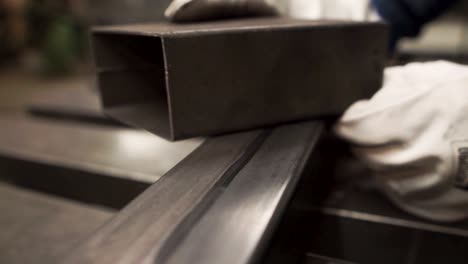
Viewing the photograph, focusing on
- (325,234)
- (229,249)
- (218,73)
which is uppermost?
(218,73)

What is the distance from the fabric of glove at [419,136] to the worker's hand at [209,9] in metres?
0.25

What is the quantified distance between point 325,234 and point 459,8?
101cm

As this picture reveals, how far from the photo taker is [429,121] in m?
0.48

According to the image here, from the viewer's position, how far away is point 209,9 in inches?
21.3

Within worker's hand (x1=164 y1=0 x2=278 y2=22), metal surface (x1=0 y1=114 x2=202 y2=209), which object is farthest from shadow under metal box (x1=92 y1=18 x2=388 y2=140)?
metal surface (x1=0 y1=114 x2=202 y2=209)

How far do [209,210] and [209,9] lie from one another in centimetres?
33

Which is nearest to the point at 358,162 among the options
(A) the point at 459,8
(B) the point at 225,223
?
(B) the point at 225,223

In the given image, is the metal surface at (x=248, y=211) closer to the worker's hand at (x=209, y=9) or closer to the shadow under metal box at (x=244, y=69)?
the shadow under metal box at (x=244, y=69)

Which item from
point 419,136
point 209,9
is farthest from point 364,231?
point 209,9

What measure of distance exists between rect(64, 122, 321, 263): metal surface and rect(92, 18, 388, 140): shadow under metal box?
0.06m

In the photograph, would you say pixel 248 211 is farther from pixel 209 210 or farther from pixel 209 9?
pixel 209 9

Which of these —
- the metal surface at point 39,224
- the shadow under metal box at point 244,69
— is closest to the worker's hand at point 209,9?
the shadow under metal box at point 244,69

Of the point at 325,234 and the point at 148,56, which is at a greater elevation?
the point at 148,56

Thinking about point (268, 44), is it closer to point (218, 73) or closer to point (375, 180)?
point (218, 73)
